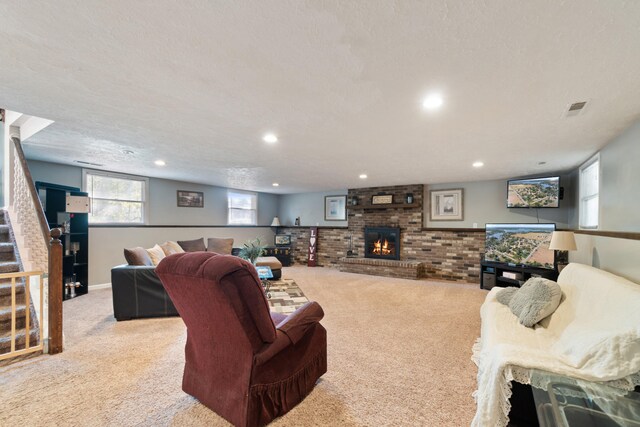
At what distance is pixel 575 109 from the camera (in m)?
2.20

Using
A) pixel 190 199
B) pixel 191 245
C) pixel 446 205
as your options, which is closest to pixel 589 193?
pixel 446 205

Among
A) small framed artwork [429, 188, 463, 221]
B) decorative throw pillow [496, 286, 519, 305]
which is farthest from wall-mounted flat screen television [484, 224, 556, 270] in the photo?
decorative throw pillow [496, 286, 519, 305]

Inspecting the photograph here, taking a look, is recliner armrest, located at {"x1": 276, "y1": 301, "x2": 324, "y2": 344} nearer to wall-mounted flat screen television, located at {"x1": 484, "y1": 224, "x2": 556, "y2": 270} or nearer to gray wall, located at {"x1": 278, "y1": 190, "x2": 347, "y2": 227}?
wall-mounted flat screen television, located at {"x1": 484, "y1": 224, "x2": 556, "y2": 270}

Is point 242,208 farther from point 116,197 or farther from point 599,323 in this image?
point 599,323

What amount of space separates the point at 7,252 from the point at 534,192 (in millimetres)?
7714

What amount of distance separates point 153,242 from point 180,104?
15.0 ft

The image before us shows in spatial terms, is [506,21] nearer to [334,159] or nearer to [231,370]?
[231,370]

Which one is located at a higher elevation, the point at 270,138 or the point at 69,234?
the point at 270,138

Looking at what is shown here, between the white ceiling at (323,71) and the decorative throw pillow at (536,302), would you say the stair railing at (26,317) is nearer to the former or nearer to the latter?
the white ceiling at (323,71)

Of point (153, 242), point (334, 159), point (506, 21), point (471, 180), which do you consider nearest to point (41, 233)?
point (153, 242)

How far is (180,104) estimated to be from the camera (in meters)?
2.22

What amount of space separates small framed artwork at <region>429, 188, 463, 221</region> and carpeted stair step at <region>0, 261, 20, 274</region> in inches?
270

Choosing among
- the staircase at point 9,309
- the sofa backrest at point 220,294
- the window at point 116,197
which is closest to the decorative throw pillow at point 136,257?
the staircase at point 9,309

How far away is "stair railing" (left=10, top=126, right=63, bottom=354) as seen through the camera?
8.33 ft
